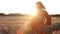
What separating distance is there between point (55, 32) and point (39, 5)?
880 cm

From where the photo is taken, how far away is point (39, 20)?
15.0 feet

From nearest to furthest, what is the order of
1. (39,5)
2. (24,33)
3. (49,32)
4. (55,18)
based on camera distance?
(39,5) → (24,33) → (49,32) → (55,18)

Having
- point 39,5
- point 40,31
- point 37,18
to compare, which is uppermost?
point 39,5

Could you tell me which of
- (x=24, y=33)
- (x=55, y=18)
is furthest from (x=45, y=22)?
(x=55, y=18)

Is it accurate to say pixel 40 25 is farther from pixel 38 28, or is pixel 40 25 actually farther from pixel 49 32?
pixel 49 32

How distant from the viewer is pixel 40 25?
181 inches

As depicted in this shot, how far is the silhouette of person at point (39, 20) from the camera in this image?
14.6 ft

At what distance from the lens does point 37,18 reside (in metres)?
4.51

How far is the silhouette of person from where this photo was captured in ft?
14.6

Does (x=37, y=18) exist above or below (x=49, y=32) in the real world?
above

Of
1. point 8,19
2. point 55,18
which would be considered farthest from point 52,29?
point 8,19

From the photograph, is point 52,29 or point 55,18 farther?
point 55,18

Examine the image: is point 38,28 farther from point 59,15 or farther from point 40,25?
point 59,15

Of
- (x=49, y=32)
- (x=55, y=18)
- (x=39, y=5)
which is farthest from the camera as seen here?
(x=55, y=18)
